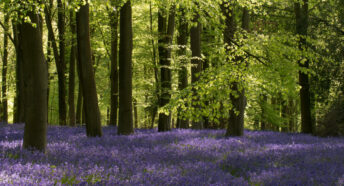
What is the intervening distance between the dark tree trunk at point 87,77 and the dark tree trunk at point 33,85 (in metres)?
4.35

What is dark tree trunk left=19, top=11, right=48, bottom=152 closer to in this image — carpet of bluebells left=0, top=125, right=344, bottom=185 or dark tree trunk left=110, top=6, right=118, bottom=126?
carpet of bluebells left=0, top=125, right=344, bottom=185

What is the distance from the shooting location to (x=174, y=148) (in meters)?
9.65

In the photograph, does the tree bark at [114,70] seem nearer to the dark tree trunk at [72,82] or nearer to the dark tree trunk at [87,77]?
the dark tree trunk at [72,82]

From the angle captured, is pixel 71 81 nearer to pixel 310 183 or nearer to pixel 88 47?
pixel 88 47

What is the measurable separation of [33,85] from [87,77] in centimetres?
448

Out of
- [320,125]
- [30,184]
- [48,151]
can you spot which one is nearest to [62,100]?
[48,151]

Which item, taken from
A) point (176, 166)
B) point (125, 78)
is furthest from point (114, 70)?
point (176, 166)

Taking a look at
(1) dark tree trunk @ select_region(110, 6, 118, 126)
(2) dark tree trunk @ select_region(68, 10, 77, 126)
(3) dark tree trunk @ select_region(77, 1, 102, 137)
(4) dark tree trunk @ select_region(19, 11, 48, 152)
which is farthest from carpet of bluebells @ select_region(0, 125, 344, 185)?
(2) dark tree trunk @ select_region(68, 10, 77, 126)

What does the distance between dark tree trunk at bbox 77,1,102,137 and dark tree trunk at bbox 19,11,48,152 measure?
14.3 ft

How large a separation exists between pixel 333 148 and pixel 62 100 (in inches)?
657

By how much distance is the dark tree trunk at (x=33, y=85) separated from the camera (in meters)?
8.56

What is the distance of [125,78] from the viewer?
14031 mm

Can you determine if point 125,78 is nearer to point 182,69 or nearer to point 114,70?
point 182,69

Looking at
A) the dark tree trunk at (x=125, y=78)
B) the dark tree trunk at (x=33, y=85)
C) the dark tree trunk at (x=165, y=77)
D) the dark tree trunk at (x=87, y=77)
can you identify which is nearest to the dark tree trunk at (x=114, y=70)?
the dark tree trunk at (x=165, y=77)
